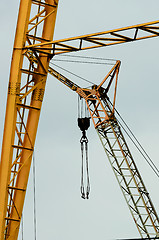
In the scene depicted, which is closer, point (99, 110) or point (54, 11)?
point (54, 11)

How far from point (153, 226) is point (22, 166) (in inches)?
870

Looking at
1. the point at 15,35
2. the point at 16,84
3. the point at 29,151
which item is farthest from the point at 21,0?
the point at 29,151

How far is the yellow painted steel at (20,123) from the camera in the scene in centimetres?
3053

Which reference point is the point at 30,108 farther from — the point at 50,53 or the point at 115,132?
the point at 115,132

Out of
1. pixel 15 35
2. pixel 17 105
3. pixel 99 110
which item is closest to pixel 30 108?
pixel 17 105

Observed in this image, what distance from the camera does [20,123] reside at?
3116 cm

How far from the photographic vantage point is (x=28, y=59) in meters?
30.8

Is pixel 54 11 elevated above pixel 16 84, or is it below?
above

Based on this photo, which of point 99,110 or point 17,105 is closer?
point 17,105

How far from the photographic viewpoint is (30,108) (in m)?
31.4

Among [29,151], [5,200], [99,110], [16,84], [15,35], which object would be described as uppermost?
[99,110]

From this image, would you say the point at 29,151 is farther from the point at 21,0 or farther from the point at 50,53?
the point at 21,0

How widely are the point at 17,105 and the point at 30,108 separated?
0.91 meters

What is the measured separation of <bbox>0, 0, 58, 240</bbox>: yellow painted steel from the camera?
30.5 metres
